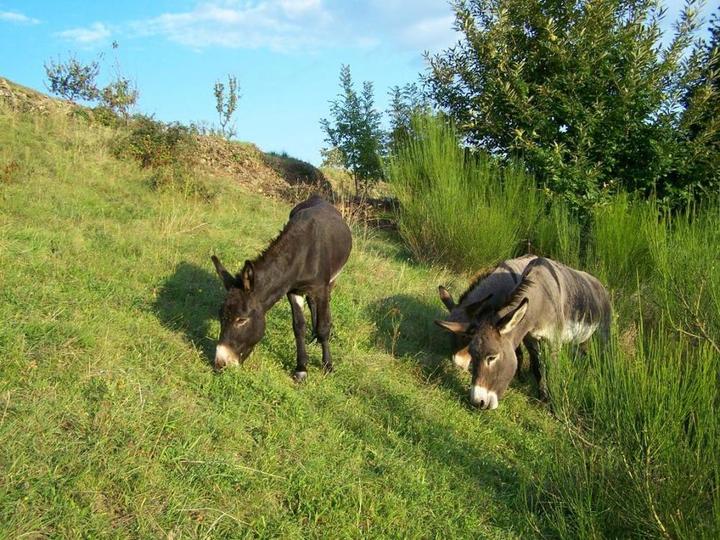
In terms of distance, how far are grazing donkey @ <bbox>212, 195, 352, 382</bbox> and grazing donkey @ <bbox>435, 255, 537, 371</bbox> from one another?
1.32 meters

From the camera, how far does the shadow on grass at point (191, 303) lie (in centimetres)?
609

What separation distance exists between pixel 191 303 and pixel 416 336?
9.17ft

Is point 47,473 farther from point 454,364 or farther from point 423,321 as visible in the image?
point 423,321

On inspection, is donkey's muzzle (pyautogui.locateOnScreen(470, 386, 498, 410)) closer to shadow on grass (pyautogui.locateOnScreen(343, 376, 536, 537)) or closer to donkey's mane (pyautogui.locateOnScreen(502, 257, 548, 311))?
shadow on grass (pyautogui.locateOnScreen(343, 376, 536, 537))

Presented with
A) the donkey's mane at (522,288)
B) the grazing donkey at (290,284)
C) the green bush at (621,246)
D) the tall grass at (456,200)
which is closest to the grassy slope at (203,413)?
the grazing donkey at (290,284)

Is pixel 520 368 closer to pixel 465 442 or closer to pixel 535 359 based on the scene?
pixel 535 359

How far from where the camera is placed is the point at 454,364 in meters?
6.81

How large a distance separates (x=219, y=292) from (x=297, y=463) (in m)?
3.42

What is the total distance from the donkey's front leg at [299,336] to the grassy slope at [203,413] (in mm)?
177

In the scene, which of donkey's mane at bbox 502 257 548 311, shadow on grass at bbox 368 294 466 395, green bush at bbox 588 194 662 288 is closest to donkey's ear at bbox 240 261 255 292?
shadow on grass at bbox 368 294 466 395

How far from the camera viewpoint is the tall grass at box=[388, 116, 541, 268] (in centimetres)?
991

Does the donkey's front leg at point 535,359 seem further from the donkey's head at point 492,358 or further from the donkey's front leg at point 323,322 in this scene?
the donkey's front leg at point 323,322

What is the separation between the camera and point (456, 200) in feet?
33.0

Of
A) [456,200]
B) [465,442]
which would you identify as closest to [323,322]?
[465,442]
